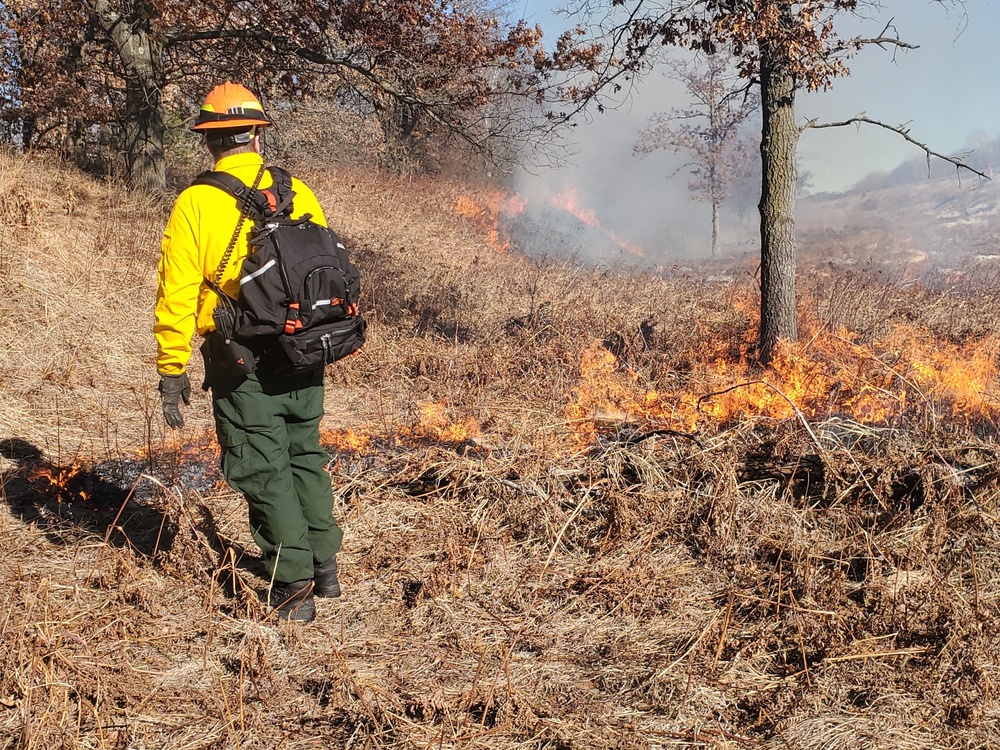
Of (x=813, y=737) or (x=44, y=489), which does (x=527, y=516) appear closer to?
(x=813, y=737)

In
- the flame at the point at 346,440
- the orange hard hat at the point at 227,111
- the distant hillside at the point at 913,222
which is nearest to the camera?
the orange hard hat at the point at 227,111

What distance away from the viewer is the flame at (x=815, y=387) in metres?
5.06

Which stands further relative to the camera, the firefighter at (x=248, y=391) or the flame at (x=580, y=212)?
the flame at (x=580, y=212)

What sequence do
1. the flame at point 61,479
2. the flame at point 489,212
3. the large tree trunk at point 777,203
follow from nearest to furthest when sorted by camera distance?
the flame at point 61,479, the large tree trunk at point 777,203, the flame at point 489,212

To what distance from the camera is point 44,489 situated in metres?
4.66

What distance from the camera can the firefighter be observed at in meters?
3.19

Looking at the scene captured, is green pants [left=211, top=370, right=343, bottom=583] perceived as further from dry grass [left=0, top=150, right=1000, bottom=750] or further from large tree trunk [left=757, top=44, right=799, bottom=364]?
large tree trunk [left=757, top=44, right=799, bottom=364]

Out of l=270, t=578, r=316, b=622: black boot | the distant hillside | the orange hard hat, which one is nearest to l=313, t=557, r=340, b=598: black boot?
l=270, t=578, r=316, b=622: black boot

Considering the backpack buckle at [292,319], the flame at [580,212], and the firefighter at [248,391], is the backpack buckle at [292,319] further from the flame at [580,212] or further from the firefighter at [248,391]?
the flame at [580,212]

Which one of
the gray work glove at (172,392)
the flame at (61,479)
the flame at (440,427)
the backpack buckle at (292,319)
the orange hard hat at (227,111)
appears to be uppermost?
the orange hard hat at (227,111)

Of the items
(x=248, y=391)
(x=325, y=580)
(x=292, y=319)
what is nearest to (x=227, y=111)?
(x=292, y=319)

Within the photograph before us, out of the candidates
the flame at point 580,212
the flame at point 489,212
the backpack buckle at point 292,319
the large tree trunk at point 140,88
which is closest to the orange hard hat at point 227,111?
the backpack buckle at point 292,319

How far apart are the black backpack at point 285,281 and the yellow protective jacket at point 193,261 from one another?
0.05m

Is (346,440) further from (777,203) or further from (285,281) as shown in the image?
(777,203)
